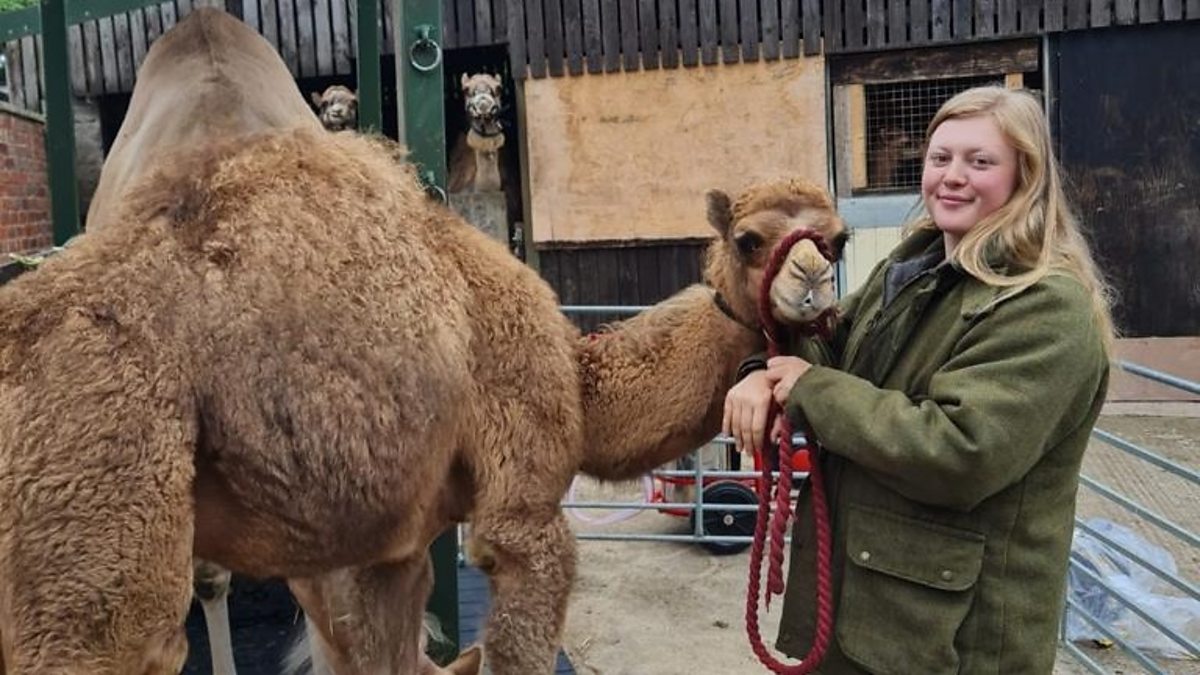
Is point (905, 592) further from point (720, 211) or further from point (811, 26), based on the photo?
point (811, 26)

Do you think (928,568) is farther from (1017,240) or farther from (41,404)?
(41,404)

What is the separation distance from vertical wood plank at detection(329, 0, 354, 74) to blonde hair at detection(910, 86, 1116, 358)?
9.58m

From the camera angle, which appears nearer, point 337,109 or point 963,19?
point 337,109

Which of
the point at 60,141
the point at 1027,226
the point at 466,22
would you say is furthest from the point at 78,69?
the point at 1027,226

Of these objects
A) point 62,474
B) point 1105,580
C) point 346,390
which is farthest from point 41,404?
point 1105,580

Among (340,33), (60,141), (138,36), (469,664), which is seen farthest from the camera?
(138,36)

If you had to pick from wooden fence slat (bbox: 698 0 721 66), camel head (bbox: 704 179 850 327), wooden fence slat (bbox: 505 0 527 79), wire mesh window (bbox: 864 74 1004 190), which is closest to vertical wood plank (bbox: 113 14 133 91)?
wooden fence slat (bbox: 505 0 527 79)

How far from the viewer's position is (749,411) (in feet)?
8.53

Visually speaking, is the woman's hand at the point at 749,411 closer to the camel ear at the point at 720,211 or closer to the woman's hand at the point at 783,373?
the woman's hand at the point at 783,373

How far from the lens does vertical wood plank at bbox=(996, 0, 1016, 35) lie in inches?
408

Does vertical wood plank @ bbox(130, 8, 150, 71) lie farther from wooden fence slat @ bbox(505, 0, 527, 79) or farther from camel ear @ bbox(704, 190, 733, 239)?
camel ear @ bbox(704, 190, 733, 239)

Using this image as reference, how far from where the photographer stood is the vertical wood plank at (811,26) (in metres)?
10.6

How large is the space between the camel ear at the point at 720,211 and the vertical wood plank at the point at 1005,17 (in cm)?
833

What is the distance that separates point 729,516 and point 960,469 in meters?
5.25
